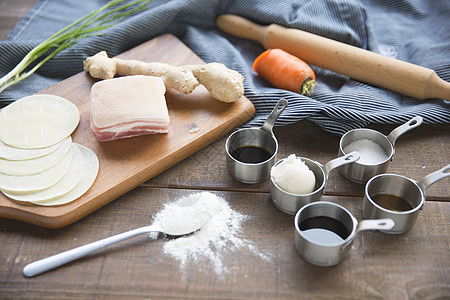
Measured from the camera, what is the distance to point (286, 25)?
2633 millimetres

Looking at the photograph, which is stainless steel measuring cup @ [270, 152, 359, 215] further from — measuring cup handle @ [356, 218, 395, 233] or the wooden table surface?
measuring cup handle @ [356, 218, 395, 233]

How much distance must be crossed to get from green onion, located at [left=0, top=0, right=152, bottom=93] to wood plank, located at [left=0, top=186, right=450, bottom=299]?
0.96 m

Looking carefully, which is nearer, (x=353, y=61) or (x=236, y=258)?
(x=236, y=258)

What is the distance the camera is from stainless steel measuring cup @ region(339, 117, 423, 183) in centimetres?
192

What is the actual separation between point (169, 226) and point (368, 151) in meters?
0.96

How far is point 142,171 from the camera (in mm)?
1955

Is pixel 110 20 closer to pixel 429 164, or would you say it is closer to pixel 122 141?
pixel 122 141

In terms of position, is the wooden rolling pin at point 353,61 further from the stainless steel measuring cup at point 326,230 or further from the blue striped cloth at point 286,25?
the stainless steel measuring cup at point 326,230

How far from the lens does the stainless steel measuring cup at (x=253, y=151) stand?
1934mm

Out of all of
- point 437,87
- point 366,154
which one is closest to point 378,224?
point 366,154

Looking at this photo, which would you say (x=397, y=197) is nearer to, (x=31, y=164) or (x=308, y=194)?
(x=308, y=194)

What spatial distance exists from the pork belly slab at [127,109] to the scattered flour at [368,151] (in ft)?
2.84

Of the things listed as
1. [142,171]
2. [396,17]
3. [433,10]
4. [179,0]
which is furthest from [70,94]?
[433,10]

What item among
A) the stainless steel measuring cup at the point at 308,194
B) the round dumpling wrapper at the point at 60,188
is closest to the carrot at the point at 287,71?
the stainless steel measuring cup at the point at 308,194
